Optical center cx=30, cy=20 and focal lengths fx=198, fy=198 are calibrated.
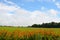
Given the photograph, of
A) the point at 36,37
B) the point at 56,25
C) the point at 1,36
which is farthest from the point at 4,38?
the point at 56,25

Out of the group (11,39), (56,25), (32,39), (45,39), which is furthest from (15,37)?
(56,25)

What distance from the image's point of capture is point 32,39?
1398cm

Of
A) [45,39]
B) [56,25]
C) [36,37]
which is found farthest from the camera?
[56,25]

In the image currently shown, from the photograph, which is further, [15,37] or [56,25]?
[56,25]

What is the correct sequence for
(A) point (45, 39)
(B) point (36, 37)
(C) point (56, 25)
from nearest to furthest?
(B) point (36, 37) < (A) point (45, 39) < (C) point (56, 25)

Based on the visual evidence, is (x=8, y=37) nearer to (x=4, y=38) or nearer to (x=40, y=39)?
(x=4, y=38)

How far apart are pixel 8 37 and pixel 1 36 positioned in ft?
1.64

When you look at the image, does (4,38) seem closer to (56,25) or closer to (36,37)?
(36,37)

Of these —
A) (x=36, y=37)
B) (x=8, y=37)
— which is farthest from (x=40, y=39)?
(x=8, y=37)

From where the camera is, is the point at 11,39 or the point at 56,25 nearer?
the point at 11,39

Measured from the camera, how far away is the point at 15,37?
556 inches

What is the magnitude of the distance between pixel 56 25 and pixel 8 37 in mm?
54380

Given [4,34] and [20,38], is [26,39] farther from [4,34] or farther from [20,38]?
[4,34]

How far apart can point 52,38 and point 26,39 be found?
2.12 meters
